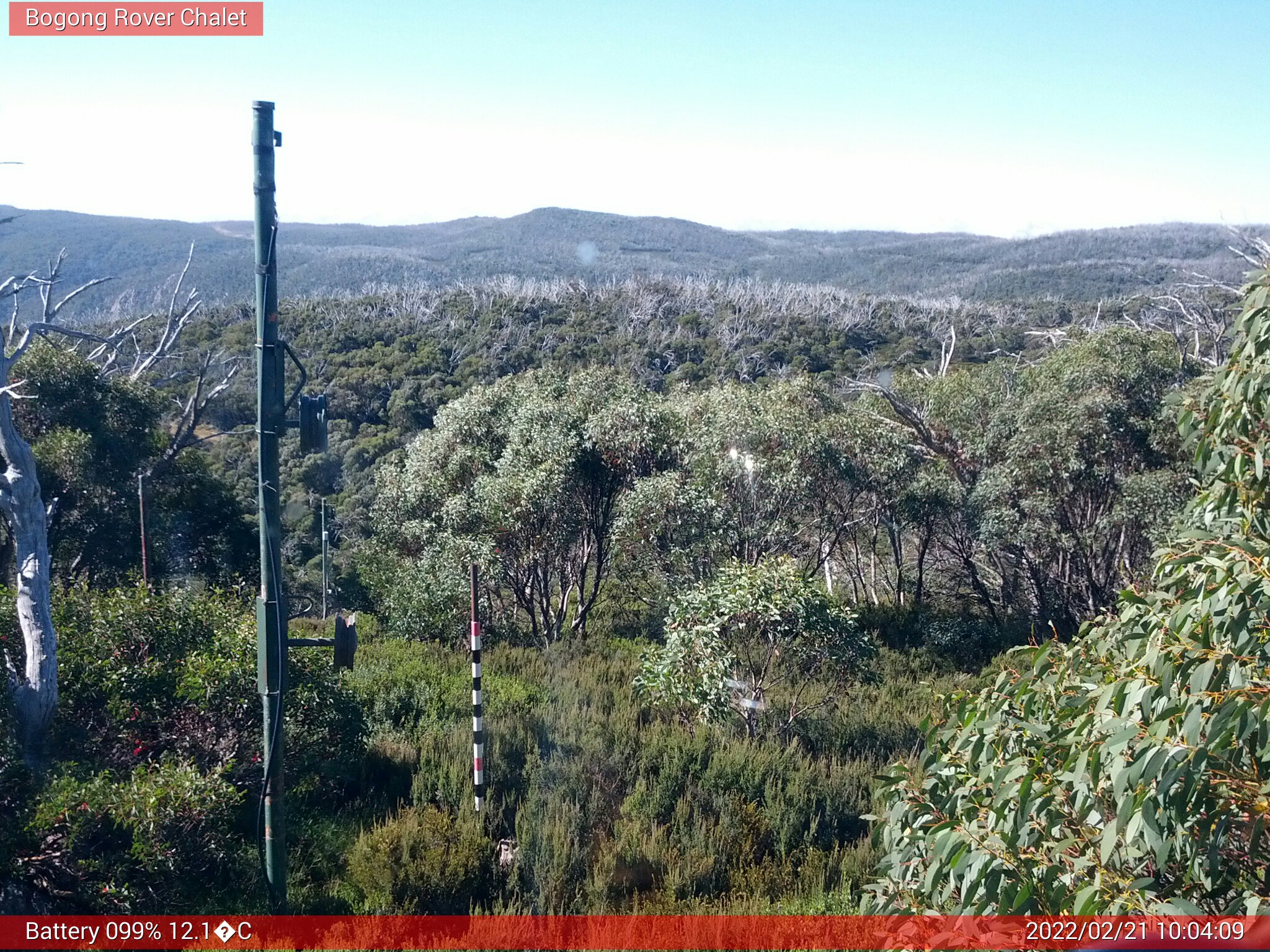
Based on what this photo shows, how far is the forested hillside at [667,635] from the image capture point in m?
2.41

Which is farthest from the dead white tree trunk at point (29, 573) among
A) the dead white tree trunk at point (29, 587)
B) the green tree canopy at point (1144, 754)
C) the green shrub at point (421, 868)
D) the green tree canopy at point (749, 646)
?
the green tree canopy at point (1144, 754)

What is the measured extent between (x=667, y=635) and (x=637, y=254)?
95.4ft

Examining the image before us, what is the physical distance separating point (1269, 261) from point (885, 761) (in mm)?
5270

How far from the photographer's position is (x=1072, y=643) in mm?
3457

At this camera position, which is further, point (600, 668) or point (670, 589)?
point (670, 589)

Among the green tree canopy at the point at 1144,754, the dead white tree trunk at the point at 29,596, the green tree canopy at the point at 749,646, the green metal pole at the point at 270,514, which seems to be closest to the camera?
the green tree canopy at the point at 1144,754

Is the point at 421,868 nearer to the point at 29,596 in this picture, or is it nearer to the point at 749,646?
the point at 29,596

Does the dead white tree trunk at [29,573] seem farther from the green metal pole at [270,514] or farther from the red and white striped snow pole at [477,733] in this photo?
the red and white striped snow pole at [477,733]

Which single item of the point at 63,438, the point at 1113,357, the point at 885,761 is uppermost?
the point at 1113,357

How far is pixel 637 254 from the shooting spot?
1379 inches

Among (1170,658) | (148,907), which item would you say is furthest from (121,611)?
(1170,658)

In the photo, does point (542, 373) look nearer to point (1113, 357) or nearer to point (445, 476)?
point (445, 476)

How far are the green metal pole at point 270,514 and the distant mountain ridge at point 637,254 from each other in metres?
15.8

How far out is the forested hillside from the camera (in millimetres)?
2410
